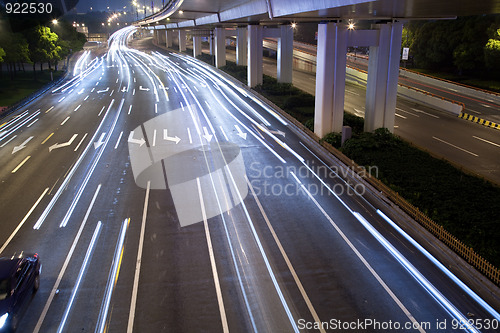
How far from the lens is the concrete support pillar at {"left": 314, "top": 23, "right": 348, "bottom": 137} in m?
24.0

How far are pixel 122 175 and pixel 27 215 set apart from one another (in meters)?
5.02

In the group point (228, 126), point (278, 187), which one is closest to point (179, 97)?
point (228, 126)

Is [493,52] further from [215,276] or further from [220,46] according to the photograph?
[215,276]

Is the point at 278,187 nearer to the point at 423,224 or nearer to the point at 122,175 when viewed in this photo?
the point at 423,224

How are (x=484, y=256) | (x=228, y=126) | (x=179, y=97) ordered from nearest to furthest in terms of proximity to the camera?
(x=484, y=256)
(x=228, y=126)
(x=179, y=97)

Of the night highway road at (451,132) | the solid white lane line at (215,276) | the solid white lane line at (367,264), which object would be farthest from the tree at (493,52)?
the solid white lane line at (215,276)

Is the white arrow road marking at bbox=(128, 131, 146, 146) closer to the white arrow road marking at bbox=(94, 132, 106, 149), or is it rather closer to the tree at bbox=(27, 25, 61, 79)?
the white arrow road marking at bbox=(94, 132, 106, 149)

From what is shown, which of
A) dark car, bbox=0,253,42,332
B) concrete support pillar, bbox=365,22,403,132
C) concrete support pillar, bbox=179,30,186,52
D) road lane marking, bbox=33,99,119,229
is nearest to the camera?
dark car, bbox=0,253,42,332

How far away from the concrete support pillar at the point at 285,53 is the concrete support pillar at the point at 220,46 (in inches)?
731

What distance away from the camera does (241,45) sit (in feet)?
186

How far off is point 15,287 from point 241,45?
5057 centimetres

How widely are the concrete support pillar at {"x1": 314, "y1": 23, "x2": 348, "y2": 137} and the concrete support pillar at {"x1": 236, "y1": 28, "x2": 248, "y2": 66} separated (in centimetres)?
3256

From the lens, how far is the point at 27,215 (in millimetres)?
16297

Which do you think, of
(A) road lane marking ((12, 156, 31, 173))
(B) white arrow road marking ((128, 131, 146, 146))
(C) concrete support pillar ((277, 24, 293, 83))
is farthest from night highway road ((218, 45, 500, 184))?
(A) road lane marking ((12, 156, 31, 173))
